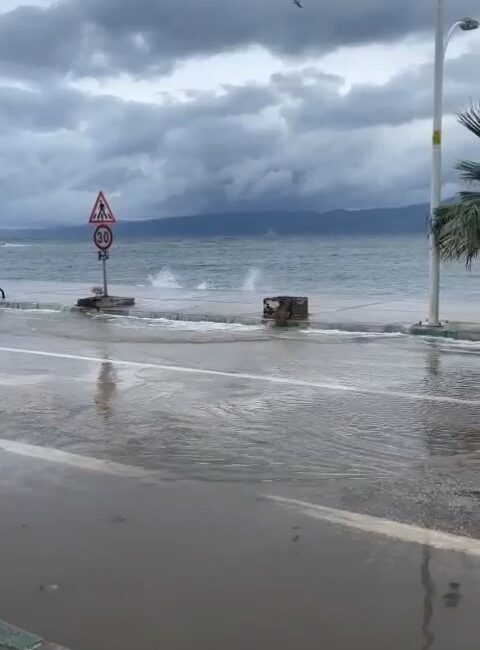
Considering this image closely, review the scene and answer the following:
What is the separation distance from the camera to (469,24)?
14.5m

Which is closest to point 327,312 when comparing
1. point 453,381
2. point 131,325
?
point 131,325

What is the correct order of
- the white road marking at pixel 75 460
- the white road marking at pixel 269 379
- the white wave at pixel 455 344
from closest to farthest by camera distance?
the white road marking at pixel 75 460, the white road marking at pixel 269 379, the white wave at pixel 455 344

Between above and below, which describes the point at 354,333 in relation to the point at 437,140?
below

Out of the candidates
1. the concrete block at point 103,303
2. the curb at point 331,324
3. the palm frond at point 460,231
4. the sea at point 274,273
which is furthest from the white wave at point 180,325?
the sea at point 274,273

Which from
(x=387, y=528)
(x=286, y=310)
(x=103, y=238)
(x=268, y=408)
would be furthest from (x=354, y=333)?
(x=387, y=528)

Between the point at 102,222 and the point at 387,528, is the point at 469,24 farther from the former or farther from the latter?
the point at 387,528

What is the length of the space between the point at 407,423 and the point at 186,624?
437 centimetres

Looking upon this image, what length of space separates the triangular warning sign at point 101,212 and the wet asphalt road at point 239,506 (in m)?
9.43

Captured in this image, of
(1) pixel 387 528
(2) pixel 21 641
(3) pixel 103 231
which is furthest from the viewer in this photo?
(3) pixel 103 231

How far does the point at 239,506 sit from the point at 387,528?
3.23 feet

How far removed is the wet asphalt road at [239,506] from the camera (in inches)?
153

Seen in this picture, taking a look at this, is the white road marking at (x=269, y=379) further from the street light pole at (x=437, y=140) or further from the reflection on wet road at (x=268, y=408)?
the street light pole at (x=437, y=140)

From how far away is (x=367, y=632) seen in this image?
376cm

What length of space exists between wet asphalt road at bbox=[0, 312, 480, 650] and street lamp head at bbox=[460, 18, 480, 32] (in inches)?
273
